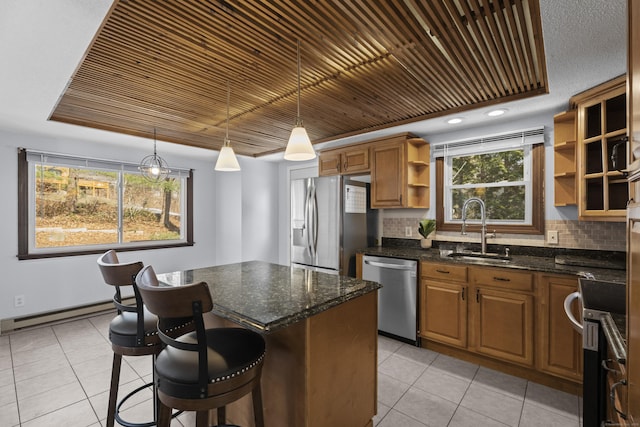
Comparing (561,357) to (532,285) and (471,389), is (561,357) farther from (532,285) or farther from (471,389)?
(471,389)

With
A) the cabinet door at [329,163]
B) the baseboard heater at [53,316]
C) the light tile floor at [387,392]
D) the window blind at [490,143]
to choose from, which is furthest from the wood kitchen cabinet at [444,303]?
the baseboard heater at [53,316]

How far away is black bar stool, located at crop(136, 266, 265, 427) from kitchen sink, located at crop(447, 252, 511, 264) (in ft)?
7.04

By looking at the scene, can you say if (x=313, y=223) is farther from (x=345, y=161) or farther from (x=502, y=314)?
(x=502, y=314)

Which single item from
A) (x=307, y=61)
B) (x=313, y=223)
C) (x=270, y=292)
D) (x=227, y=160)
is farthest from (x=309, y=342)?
(x=313, y=223)

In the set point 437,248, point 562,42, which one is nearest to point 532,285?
point 437,248

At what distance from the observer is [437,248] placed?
3.43 m

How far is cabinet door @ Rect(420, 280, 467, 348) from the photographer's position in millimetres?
2680

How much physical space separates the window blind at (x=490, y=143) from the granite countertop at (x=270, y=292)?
2.22 meters

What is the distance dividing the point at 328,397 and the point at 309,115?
7.83 feet

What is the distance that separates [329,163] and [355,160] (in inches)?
16.0

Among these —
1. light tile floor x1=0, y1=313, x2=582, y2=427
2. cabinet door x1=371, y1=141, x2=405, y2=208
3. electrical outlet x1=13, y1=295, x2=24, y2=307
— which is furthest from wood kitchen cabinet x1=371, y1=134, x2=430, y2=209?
electrical outlet x1=13, y1=295, x2=24, y2=307

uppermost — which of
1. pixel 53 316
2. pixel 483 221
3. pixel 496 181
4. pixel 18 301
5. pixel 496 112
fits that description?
pixel 496 112

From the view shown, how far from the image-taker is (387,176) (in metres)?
3.47

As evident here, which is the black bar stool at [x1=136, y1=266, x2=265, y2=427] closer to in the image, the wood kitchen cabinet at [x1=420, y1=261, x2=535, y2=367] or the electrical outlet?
the wood kitchen cabinet at [x1=420, y1=261, x2=535, y2=367]
